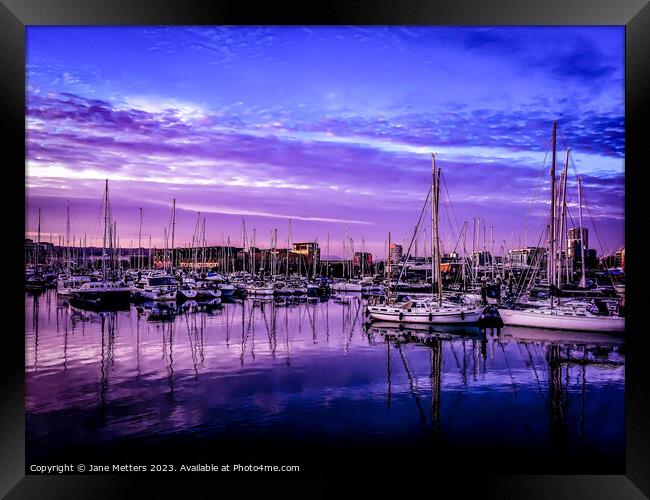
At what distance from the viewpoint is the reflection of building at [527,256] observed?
11100 millimetres

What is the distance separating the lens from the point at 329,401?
6020mm

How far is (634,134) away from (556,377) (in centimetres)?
374

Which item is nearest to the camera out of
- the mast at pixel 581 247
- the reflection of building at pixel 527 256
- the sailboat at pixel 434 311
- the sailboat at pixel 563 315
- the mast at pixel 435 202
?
the mast at pixel 581 247

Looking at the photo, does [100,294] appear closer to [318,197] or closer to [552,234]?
[318,197]

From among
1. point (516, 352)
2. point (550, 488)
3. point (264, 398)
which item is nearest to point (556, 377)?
point (516, 352)

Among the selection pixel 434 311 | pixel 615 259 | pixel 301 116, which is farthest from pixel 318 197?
pixel 434 311

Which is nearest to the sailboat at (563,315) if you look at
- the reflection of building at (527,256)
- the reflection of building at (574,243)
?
the reflection of building at (574,243)

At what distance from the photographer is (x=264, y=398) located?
6098 mm

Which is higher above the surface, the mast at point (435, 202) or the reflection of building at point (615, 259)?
the mast at point (435, 202)

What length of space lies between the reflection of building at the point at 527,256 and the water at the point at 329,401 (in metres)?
1.86

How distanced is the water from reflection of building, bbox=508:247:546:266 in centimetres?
186

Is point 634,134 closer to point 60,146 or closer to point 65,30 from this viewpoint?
point 65,30

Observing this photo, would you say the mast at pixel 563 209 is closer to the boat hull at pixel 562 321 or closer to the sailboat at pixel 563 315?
the sailboat at pixel 563 315

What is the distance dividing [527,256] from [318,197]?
671 cm
